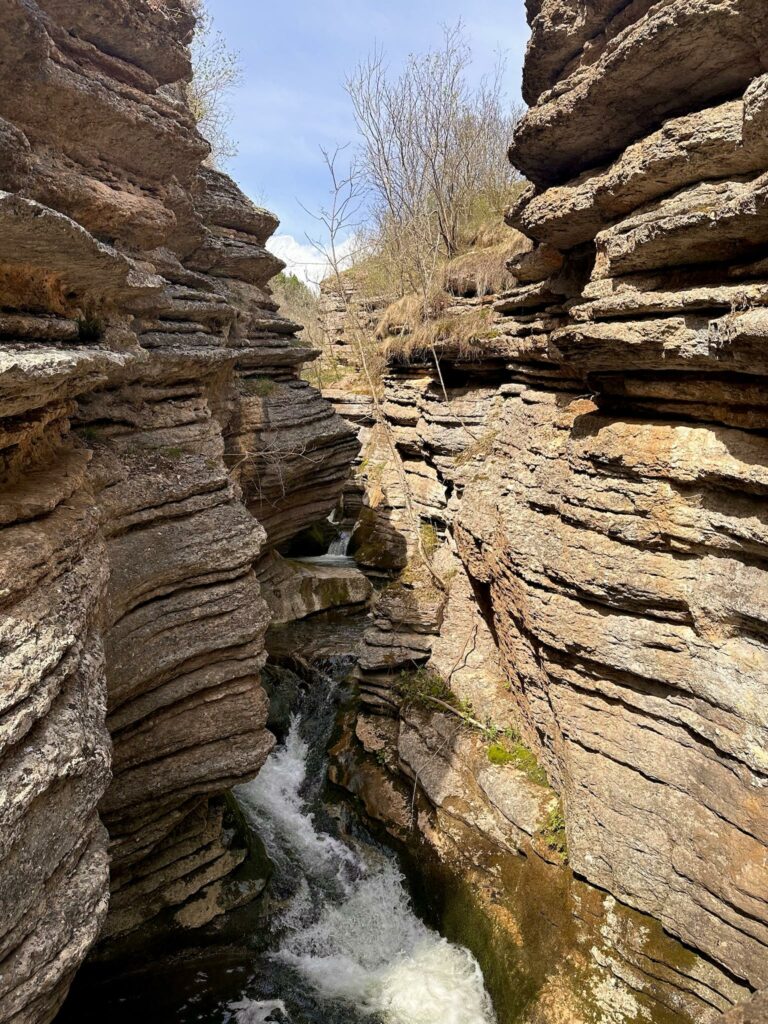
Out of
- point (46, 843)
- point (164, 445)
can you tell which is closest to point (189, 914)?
point (46, 843)

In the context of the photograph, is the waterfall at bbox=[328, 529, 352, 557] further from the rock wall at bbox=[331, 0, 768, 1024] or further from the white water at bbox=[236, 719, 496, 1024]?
the rock wall at bbox=[331, 0, 768, 1024]

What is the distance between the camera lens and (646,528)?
18.7 feet

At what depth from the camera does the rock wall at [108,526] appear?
3217 mm

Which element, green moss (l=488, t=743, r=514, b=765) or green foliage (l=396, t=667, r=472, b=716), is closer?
green moss (l=488, t=743, r=514, b=765)

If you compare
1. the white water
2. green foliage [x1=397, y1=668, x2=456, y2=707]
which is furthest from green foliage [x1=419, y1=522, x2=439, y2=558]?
the white water

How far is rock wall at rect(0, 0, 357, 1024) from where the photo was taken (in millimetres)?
3217

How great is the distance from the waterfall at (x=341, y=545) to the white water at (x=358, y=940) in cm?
787

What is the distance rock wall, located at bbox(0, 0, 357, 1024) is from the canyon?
1.2 inches

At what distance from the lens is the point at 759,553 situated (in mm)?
4949

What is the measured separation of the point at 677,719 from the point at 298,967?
206 inches

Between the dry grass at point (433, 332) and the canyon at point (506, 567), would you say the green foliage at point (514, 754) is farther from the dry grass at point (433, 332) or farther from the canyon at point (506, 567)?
the dry grass at point (433, 332)

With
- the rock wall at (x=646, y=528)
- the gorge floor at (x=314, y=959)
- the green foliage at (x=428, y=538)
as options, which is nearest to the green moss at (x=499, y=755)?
the rock wall at (x=646, y=528)

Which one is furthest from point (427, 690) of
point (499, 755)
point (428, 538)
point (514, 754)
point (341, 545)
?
point (341, 545)

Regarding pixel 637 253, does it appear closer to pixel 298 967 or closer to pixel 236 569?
pixel 236 569
